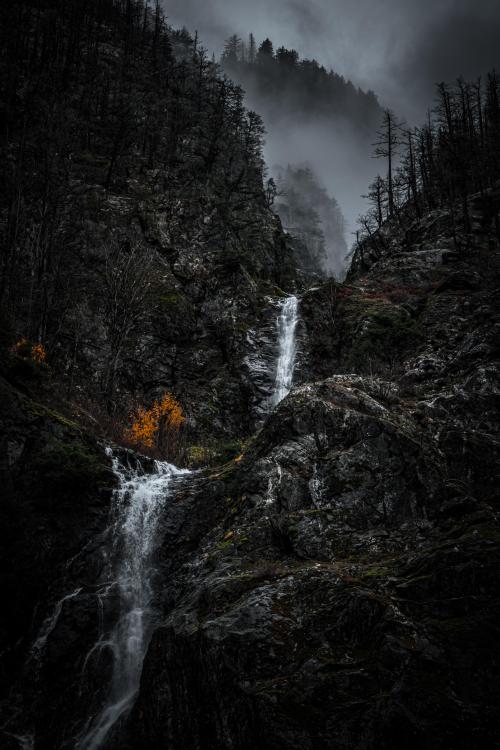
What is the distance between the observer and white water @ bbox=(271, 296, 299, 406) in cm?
2554

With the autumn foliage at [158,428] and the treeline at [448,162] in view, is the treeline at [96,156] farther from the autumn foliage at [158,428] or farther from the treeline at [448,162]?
the treeline at [448,162]

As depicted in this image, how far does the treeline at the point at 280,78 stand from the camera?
468 feet

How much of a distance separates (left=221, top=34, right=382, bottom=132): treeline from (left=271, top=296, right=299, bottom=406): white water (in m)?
143

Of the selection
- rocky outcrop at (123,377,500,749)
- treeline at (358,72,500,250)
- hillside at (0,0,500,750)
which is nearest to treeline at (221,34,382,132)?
treeline at (358,72,500,250)

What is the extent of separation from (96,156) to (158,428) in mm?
28973

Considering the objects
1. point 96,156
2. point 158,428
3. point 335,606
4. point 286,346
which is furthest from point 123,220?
point 335,606

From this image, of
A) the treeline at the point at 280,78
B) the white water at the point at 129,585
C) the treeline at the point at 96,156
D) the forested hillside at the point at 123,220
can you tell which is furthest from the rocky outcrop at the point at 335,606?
the treeline at the point at 280,78

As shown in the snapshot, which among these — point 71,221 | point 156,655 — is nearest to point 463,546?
point 156,655

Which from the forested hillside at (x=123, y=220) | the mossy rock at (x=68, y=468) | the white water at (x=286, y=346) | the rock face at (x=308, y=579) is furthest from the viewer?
the white water at (x=286, y=346)

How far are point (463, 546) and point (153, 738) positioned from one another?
575 centimetres

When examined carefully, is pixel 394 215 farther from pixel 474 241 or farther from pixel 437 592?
pixel 437 592

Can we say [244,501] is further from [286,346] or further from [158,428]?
[286,346]

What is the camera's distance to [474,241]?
31.0 m

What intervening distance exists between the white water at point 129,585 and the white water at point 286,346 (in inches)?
488
